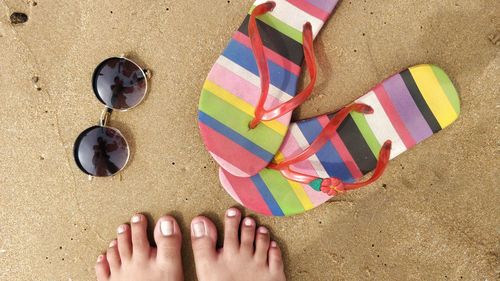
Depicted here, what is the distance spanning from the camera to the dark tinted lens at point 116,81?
104 cm

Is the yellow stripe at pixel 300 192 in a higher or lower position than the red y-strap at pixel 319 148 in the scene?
lower

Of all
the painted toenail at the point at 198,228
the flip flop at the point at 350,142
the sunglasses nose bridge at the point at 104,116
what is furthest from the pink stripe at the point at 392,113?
the sunglasses nose bridge at the point at 104,116

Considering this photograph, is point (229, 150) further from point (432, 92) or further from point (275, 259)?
point (432, 92)

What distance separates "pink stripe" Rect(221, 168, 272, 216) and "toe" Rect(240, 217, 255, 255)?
5 centimetres

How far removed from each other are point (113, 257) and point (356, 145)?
69cm

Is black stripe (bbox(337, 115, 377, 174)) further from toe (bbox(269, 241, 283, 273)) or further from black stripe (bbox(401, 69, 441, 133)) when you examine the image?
toe (bbox(269, 241, 283, 273))

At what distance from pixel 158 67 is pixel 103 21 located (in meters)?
0.17

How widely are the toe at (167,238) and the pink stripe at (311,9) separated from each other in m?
0.62

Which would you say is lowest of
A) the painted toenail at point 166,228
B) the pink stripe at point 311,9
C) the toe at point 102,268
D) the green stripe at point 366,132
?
the toe at point 102,268

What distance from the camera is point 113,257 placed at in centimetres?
112

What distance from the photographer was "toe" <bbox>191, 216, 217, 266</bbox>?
43.5 inches

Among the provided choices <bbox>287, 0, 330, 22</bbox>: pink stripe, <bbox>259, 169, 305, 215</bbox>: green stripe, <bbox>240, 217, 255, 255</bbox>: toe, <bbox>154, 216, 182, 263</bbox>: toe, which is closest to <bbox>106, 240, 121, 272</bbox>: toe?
<bbox>154, 216, 182, 263</bbox>: toe

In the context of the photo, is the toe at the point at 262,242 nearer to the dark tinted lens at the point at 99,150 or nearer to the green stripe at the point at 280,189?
the green stripe at the point at 280,189

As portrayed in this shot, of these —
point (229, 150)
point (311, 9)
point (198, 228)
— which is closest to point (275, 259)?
point (198, 228)
